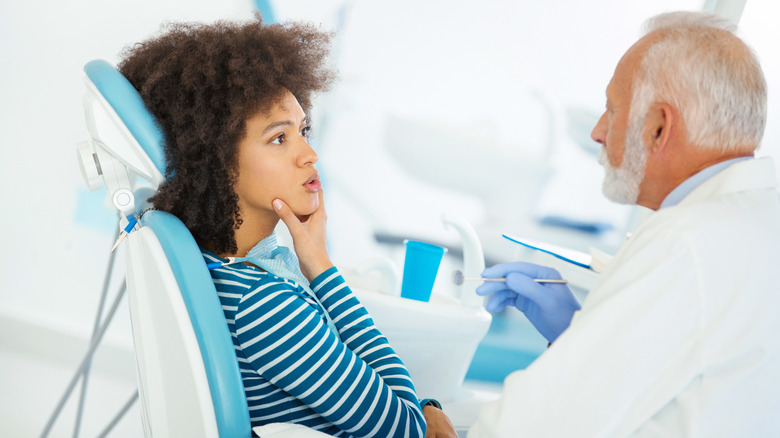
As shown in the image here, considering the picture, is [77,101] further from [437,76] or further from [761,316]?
[761,316]

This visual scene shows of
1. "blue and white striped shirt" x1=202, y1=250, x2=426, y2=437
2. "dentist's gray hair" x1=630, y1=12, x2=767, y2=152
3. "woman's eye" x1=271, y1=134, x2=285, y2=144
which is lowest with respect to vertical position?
"blue and white striped shirt" x1=202, y1=250, x2=426, y2=437

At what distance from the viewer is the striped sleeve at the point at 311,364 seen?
82cm

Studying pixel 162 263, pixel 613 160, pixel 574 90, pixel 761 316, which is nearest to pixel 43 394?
pixel 162 263

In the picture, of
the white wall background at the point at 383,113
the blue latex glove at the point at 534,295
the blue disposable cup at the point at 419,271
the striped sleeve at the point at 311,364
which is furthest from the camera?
the white wall background at the point at 383,113

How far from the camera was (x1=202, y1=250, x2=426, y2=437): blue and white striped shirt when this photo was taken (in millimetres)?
826

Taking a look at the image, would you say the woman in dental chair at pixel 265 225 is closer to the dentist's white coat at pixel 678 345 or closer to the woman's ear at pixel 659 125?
the dentist's white coat at pixel 678 345

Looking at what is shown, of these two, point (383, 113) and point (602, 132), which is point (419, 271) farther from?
point (383, 113)

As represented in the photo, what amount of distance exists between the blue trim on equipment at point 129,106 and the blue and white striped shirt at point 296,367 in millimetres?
208

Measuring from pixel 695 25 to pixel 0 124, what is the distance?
1.95 meters

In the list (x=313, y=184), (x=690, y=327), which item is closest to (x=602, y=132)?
(x=690, y=327)

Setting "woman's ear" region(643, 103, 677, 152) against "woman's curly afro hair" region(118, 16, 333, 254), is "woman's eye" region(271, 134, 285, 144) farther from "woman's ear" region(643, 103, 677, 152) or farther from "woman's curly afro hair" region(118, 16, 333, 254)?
"woman's ear" region(643, 103, 677, 152)

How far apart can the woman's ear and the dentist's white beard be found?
12 mm

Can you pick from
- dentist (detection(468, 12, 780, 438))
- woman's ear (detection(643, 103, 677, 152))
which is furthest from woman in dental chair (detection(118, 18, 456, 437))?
woman's ear (detection(643, 103, 677, 152))

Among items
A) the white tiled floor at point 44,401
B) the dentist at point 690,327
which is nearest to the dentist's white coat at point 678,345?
the dentist at point 690,327
